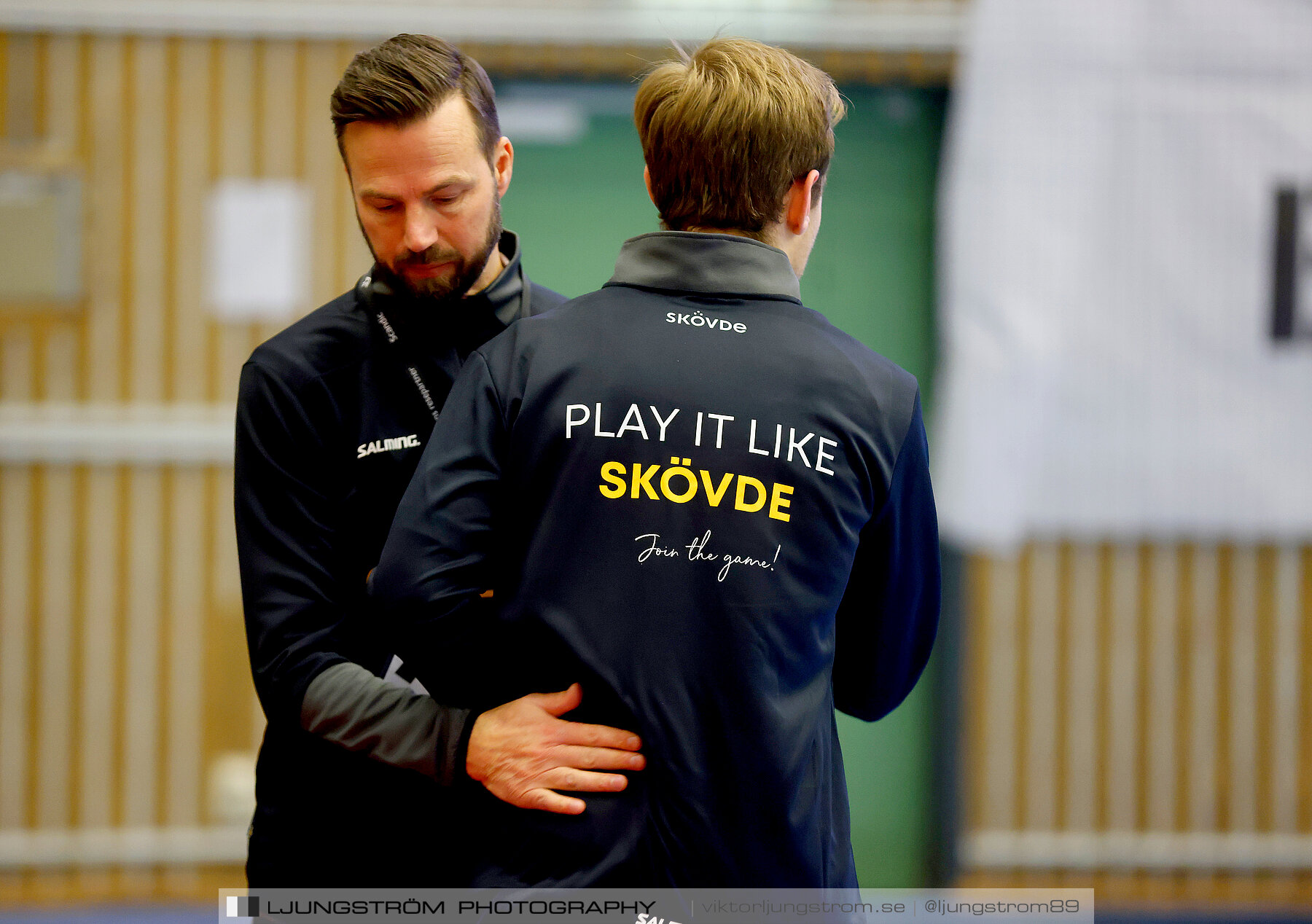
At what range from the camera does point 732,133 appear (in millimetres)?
1219

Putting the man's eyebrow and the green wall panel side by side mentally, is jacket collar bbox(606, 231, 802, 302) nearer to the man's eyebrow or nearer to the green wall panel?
the man's eyebrow

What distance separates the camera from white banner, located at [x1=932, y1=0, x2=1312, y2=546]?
3.41m

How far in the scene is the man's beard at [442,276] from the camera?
5.16 ft

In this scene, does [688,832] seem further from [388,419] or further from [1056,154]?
[1056,154]

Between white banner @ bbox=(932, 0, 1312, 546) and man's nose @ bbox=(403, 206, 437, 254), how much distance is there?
2.29 metres

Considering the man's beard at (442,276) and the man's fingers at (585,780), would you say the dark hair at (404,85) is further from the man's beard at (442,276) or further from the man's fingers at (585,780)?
the man's fingers at (585,780)

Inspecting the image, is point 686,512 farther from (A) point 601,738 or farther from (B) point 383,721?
(B) point 383,721

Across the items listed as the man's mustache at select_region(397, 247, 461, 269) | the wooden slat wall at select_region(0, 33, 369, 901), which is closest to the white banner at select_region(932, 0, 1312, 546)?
the wooden slat wall at select_region(0, 33, 369, 901)

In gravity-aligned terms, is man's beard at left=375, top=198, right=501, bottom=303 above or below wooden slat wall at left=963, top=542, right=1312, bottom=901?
above

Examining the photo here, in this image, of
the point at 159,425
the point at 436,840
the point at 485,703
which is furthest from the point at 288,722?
the point at 159,425

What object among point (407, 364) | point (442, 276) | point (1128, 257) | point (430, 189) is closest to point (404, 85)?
point (430, 189)

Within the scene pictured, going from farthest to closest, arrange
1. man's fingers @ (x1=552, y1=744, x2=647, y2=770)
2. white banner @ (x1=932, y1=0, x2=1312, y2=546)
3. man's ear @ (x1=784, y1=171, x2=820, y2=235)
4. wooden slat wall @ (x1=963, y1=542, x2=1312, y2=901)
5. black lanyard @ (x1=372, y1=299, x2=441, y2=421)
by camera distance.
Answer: wooden slat wall @ (x1=963, y1=542, x2=1312, y2=901)
white banner @ (x1=932, y1=0, x2=1312, y2=546)
black lanyard @ (x1=372, y1=299, x2=441, y2=421)
man's ear @ (x1=784, y1=171, x2=820, y2=235)
man's fingers @ (x1=552, y1=744, x2=647, y2=770)

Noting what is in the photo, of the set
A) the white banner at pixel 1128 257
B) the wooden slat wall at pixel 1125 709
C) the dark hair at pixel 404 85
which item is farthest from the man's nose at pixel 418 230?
the wooden slat wall at pixel 1125 709

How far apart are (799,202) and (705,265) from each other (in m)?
0.15
